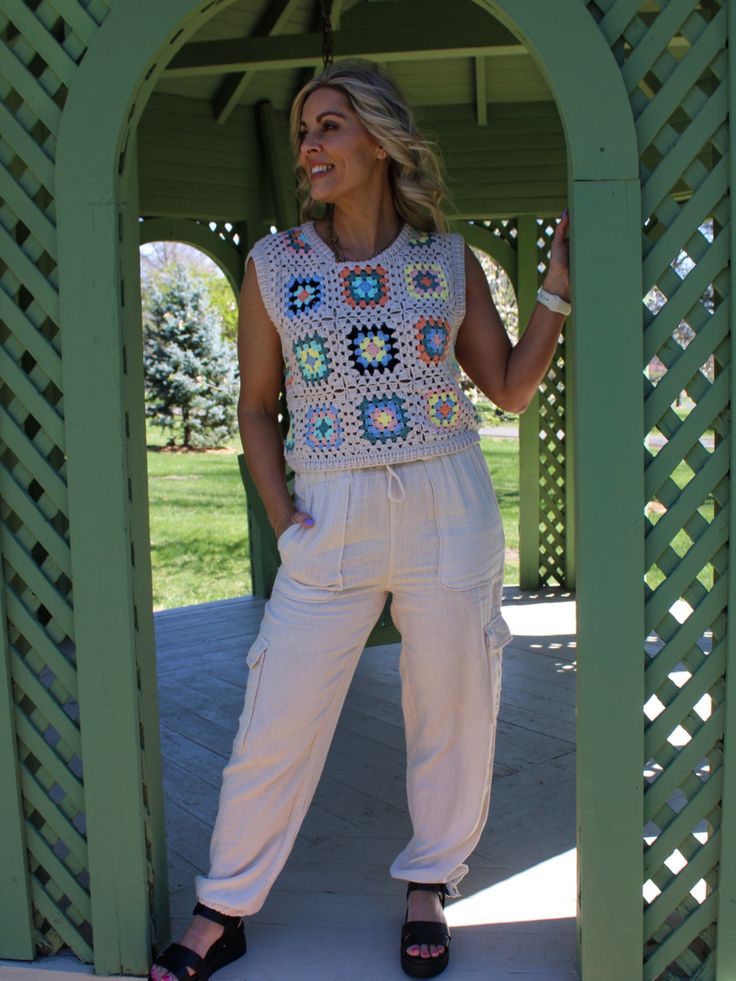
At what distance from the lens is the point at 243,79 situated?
5.86 metres

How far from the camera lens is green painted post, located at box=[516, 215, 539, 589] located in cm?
667

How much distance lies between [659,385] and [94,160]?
4.14 feet

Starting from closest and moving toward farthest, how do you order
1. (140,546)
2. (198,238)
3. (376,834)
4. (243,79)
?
A: (140,546), (376,834), (243,79), (198,238)

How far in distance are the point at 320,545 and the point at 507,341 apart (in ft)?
2.11

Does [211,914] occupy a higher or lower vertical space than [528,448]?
lower

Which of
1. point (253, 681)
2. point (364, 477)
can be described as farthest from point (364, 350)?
point (253, 681)

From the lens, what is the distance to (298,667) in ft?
7.21

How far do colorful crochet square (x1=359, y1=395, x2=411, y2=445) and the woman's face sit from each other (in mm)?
454

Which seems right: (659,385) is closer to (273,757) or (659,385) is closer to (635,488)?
(635,488)

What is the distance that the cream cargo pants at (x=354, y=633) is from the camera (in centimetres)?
218

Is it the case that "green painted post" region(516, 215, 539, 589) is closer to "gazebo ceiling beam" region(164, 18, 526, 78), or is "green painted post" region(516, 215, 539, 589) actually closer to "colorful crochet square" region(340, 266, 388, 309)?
"gazebo ceiling beam" region(164, 18, 526, 78)

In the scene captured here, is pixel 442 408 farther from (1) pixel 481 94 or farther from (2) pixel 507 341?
(1) pixel 481 94

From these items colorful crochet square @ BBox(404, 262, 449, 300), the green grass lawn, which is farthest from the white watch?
the green grass lawn

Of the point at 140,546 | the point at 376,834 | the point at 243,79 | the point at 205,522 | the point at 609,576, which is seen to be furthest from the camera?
the point at 205,522
